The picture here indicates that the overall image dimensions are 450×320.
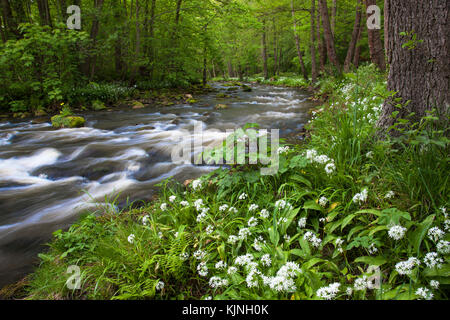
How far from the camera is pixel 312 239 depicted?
73.8 inches

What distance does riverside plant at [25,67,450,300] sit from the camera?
1596 millimetres

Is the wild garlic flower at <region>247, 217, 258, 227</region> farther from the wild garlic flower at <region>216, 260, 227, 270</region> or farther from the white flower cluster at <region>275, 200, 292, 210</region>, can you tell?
the wild garlic flower at <region>216, 260, 227, 270</region>

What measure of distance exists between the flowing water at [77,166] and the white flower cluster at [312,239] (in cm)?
246

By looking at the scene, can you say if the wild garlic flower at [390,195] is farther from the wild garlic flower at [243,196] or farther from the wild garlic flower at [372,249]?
the wild garlic flower at [243,196]

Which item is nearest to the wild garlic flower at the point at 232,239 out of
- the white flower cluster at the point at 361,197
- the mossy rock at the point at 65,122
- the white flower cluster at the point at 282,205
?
the white flower cluster at the point at 282,205

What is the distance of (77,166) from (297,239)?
4569 mm

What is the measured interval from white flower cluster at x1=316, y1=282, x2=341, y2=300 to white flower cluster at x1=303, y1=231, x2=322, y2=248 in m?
0.39

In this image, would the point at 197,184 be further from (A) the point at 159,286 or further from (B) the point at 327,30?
(B) the point at 327,30

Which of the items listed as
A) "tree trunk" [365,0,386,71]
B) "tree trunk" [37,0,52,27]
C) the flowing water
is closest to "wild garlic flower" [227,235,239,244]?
the flowing water

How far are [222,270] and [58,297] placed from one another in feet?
4.33

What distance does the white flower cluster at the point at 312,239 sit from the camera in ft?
6.13
